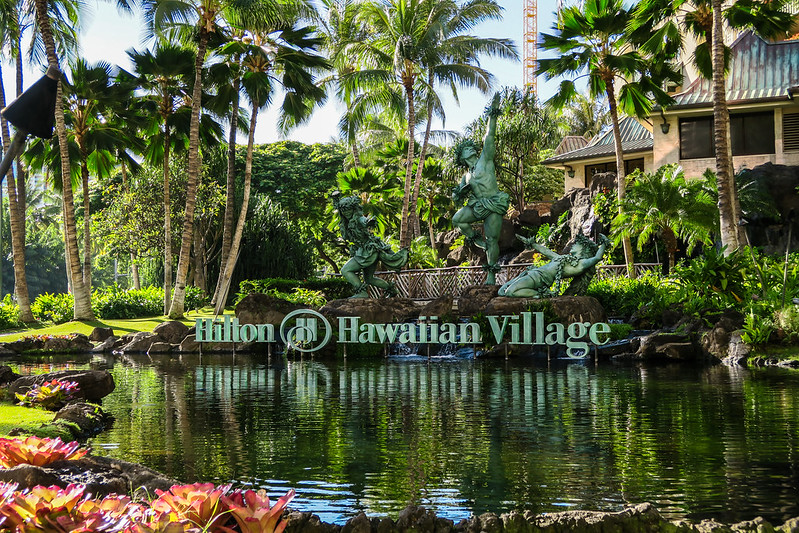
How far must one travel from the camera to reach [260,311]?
21750 mm

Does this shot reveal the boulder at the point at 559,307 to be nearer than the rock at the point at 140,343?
Yes

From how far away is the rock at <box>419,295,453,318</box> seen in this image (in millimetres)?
20625

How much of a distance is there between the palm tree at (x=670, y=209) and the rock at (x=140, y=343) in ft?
51.8

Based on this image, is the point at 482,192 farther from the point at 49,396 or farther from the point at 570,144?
A: the point at 570,144

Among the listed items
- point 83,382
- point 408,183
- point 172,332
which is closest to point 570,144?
point 408,183

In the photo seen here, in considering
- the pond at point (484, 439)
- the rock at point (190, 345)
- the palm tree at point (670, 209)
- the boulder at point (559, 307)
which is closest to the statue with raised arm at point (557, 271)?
the boulder at point (559, 307)

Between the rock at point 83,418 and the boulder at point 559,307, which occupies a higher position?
the boulder at point 559,307

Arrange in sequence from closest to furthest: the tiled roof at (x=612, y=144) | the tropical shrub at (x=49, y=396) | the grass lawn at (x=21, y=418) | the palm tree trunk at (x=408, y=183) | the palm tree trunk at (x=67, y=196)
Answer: the grass lawn at (x=21, y=418) < the tropical shrub at (x=49, y=396) < the palm tree trunk at (x=67, y=196) < the palm tree trunk at (x=408, y=183) < the tiled roof at (x=612, y=144)

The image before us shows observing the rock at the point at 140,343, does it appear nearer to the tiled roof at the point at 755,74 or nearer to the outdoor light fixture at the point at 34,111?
the outdoor light fixture at the point at 34,111

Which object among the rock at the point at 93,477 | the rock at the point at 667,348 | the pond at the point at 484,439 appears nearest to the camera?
the rock at the point at 93,477

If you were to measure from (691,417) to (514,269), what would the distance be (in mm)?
16908

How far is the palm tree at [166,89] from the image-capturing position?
2964 centimetres

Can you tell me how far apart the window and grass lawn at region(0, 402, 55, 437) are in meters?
29.0

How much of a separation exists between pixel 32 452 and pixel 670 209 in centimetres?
2388
